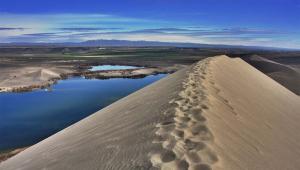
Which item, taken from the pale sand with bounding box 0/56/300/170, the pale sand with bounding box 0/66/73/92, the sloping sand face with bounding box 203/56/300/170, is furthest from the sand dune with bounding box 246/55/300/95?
the pale sand with bounding box 0/66/73/92

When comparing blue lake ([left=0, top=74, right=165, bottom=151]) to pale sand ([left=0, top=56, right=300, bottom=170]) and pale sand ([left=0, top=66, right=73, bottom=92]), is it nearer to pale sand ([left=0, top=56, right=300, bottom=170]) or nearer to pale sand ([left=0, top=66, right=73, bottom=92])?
pale sand ([left=0, top=66, right=73, bottom=92])

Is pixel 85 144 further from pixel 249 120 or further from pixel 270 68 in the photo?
pixel 270 68

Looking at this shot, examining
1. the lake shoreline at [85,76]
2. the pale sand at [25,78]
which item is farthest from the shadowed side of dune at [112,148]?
the pale sand at [25,78]

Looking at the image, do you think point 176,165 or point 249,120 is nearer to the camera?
point 176,165

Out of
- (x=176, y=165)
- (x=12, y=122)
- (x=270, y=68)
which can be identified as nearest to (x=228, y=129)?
(x=176, y=165)

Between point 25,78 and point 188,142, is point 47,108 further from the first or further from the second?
point 188,142

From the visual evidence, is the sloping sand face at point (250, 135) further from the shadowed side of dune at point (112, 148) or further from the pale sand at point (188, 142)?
the shadowed side of dune at point (112, 148)

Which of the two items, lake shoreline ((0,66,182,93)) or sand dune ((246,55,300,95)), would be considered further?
lake shoreline ((0,66,182,93))
